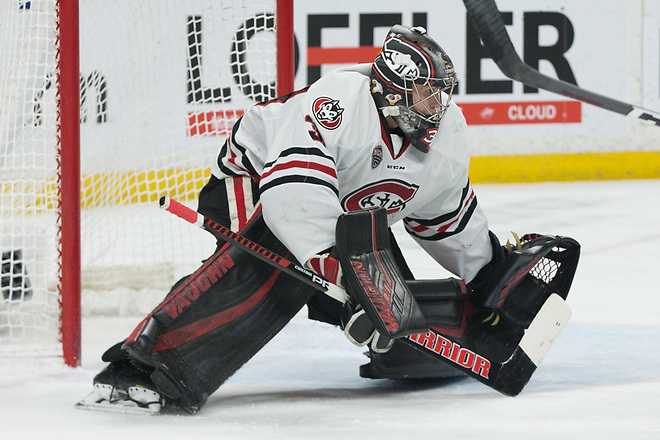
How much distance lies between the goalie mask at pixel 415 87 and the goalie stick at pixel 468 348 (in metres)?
0.38

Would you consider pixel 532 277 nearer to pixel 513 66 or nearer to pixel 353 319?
pixel 353 319

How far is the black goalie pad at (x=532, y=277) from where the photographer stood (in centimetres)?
262

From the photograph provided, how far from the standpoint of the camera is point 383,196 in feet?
8.12

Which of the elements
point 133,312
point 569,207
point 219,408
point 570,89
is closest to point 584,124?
point 569,207

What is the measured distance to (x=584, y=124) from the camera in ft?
21.8

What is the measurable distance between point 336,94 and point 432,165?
0.29m

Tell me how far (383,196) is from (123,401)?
0.72 metres

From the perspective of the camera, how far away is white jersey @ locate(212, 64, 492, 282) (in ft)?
7.39

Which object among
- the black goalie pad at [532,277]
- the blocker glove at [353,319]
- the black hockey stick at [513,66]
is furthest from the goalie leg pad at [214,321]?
the black hockey stick at [513,66]

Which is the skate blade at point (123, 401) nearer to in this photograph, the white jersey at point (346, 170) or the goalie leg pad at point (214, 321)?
the goalie leg pad at point (214, 321)

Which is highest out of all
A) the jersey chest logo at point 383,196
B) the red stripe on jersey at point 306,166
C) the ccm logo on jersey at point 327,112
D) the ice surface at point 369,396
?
the ccm logo on jersey at point 327,112

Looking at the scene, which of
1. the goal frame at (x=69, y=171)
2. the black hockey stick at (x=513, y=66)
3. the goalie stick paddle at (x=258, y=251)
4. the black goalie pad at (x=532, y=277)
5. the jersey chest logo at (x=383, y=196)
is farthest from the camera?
the black hockey stick at (x=513, y=66)

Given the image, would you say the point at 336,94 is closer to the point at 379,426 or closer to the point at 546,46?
the point at 379,426

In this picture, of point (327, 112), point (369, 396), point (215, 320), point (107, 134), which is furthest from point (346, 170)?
point (107, 134)
